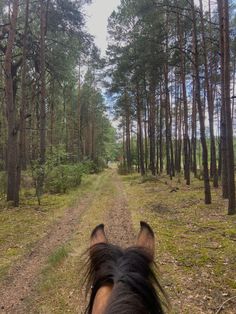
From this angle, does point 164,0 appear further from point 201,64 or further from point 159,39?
point 201,64

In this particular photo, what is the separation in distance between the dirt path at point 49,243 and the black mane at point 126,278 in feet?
12.3

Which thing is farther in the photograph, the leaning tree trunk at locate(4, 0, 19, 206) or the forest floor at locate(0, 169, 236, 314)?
the leaning tree trunk at locate(4, 0, 19, 206)

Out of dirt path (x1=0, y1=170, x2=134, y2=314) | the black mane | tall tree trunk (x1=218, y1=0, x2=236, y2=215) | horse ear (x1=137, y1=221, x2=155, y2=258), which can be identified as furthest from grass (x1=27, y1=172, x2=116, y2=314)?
tall tree trunk (x1=218, y1=0, x2=236, y2=215)

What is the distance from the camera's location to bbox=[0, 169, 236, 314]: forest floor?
15.9 feet

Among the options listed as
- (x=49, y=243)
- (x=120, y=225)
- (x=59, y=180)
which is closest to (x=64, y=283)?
(x=49, y=243)

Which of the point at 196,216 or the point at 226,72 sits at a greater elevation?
the point at 226,72

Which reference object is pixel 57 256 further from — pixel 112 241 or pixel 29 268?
pixel 112 241

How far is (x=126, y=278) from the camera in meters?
1.26

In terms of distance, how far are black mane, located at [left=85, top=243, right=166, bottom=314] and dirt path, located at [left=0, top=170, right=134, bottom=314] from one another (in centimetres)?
374

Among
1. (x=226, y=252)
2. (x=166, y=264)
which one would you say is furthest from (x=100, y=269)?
(x=226, y=252)

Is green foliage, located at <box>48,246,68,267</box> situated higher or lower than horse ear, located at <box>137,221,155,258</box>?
lower

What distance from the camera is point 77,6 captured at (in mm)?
15336

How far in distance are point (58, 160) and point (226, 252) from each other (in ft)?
36.1

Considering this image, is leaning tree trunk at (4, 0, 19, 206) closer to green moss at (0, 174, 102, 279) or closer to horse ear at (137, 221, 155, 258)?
green moss at (0, 174, 102, 279)
